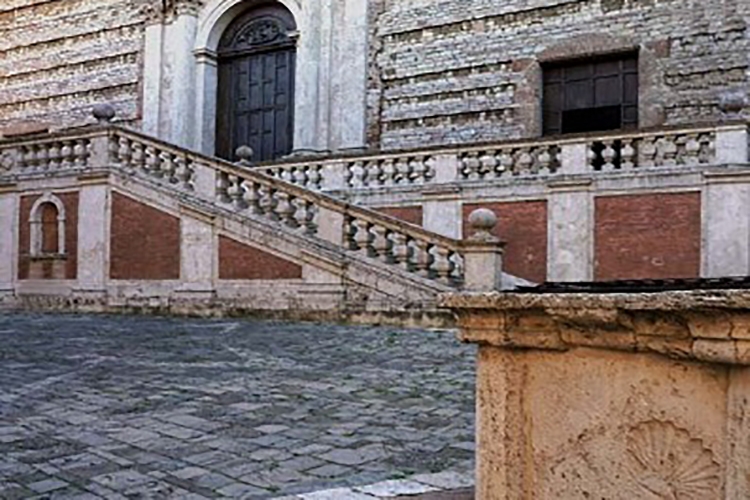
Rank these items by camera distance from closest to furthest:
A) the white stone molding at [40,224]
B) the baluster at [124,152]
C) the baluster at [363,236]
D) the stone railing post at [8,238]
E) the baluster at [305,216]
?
the baluster at [363,236] < the baluster at [305,216] < the baluster at [124,152] < the white stone molding at [40,224] < the stone railing post at [8,238]

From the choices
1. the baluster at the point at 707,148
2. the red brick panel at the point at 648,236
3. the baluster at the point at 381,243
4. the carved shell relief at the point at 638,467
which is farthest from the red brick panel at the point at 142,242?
the carved shell relief at the point at 638,467

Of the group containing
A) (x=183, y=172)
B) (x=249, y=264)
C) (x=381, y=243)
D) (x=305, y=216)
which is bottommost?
(x=249, y=264)

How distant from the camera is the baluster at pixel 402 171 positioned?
12938 millimetres

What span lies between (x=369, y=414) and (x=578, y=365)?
9.55ft

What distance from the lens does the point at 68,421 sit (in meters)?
4.98

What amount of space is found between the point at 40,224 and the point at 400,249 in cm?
673

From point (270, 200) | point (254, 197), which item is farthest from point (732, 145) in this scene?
point (254, 197)

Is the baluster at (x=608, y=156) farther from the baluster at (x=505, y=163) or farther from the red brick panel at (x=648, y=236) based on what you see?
the baluster at (x=505, y=163)

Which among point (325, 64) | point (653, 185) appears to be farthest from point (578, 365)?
point (325, 64)

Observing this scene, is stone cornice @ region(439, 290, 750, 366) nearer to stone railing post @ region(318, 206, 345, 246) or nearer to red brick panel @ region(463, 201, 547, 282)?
stone railing post @ region(318, 206, 345, 246)

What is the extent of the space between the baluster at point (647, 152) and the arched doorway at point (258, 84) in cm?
840

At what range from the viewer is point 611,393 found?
2.31 metres

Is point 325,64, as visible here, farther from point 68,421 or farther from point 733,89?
point 68,421

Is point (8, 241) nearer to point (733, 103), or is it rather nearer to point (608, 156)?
point (608, 156)
